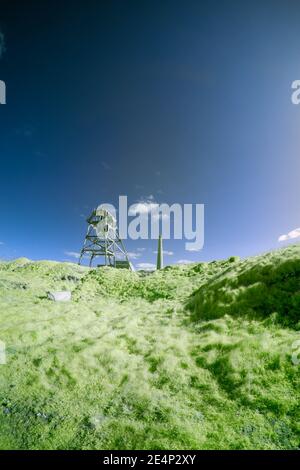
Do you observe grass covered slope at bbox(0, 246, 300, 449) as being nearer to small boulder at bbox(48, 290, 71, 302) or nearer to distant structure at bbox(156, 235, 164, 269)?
small boulder at bbox(48, 290, 71, 302)

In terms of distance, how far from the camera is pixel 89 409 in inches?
239

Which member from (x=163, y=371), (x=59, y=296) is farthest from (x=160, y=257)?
(x=163, y=371)

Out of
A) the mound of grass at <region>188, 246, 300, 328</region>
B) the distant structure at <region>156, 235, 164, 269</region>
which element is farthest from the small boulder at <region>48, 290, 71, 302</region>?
the distant structure at <region>156, 235, 164, 269</region>

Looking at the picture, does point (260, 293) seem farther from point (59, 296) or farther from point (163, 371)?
point (59, 296)

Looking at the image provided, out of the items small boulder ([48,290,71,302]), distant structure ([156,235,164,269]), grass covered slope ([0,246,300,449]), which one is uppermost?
distant structure ([156,235,164,269])

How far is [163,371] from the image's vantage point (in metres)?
7.68

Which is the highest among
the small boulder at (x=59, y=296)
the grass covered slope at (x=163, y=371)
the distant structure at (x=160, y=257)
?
the distant structure at (x=160, y=257)

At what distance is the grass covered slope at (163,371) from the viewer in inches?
208

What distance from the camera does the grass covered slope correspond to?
5.28 m

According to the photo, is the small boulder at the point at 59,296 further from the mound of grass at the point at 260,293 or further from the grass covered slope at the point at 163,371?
the mound of grass at the point at 260,293

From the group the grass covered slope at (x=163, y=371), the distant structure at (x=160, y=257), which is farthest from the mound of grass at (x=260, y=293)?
the distant structure at (x=160, y=257)

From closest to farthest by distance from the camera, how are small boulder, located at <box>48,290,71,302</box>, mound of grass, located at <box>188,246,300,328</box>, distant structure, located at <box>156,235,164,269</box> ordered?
1. mound of grass, located at <box>188,246,300,328</box>
2. small boulder, located at <box>48,290,71,302</box>
3. distant structure, located at <box>156,235,164,269</box>

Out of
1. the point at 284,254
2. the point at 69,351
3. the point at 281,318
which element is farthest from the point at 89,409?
the point at 284,254

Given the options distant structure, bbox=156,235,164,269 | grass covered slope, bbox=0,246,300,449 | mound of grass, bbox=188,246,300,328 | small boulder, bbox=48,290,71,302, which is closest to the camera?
grass covered slope, bbox=0,246,300,449
